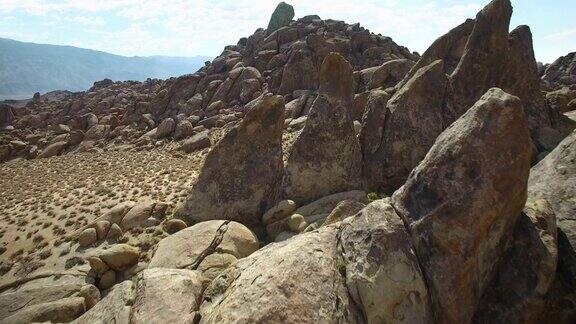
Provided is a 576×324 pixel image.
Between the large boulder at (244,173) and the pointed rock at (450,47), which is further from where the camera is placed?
the pointed rock at (450,47)

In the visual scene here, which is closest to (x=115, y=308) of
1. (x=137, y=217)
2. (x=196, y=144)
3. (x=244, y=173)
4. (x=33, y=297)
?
(x=33, y=297)

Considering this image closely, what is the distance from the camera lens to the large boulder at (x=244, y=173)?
22906 mm

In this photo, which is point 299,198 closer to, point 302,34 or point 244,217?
point 244,217

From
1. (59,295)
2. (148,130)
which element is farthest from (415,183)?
(148,130)

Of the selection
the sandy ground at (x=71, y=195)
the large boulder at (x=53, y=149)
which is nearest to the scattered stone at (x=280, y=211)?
the sandy ground at (x=71, y=195)

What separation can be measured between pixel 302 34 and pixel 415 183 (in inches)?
3062

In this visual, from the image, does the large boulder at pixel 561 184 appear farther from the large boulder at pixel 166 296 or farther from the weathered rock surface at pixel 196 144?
the weathered rock surface at pixel 196 144

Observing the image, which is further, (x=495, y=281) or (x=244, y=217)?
(x=244, y=217)

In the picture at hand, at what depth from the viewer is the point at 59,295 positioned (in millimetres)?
16719

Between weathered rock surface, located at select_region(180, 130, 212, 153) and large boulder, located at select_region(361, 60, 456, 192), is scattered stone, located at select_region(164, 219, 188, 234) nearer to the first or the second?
large boulder, located at select_region(361, 60, 456, 192)

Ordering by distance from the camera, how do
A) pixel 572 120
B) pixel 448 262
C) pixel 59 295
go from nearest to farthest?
pixel 448 262 → pixel 59 295 → pixel 572 120

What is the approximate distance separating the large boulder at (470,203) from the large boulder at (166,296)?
7055 mm

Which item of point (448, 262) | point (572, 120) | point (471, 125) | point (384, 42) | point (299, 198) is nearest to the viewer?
point (448, 262)

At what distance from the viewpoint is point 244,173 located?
936 inches
